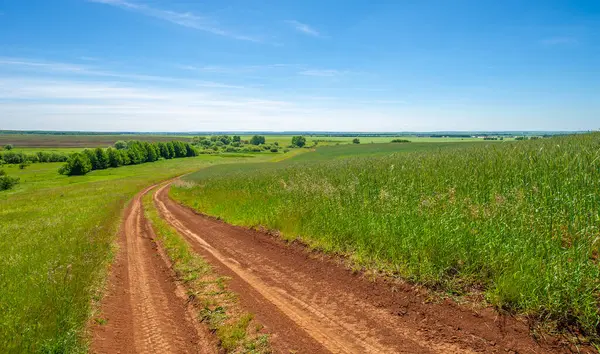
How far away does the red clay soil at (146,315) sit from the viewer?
568cm

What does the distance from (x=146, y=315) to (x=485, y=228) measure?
8.00 m

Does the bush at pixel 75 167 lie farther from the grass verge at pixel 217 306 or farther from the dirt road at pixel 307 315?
the dirt road at pixel 307 315

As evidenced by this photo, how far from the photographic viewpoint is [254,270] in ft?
30.2

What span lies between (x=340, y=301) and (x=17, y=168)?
401 ft

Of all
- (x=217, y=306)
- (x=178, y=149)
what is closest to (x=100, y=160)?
(x=178, y=149)

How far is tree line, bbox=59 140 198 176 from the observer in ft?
271

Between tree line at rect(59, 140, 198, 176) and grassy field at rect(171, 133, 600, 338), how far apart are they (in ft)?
294

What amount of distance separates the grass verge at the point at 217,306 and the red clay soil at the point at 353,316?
0.82 ft

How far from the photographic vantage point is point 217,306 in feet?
23.1

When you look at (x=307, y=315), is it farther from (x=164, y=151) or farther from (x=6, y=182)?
(x=164, y=151)

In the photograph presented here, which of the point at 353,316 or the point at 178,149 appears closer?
the point at 353,316

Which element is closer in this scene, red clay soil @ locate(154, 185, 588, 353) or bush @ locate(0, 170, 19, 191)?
red clay soil @ locate(154, 185, 588, 353)

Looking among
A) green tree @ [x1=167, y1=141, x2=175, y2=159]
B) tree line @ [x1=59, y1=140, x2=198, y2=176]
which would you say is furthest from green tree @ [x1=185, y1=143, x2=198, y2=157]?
green tree @ [x1=167, y1=141, x2=175, y2=159]

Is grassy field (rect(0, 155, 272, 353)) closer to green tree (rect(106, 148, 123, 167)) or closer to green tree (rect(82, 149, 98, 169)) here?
green tree (rect(82, 149, 98, 169))
